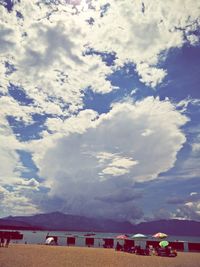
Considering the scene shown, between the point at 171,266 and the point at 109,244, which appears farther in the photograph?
the point at 109,244

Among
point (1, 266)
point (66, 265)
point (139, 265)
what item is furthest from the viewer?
point (139, 265)

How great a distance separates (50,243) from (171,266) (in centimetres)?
3255

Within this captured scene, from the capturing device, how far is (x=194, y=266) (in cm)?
2459

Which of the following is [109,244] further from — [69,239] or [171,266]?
[171,266]

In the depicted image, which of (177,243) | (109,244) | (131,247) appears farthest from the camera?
(109,244)

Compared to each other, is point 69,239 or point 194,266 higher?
point 69,239

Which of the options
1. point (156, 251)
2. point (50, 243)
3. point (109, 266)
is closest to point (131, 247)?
point (156, 251)

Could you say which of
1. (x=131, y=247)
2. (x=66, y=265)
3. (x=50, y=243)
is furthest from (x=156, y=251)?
(x=50, y=243)

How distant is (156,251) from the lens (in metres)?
34.6

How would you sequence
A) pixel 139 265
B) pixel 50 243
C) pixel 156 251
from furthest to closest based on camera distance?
pixel 50 243 < pixel 156 251 < pixel 139 265

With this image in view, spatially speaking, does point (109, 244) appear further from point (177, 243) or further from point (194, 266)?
point (194, 266)

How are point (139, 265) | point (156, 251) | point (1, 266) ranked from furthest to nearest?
point (156, 251), point (139, 265), point (1, 266)

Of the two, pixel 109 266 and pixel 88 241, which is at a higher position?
pixel 88 241

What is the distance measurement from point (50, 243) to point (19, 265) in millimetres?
33938
